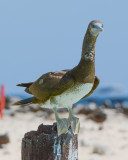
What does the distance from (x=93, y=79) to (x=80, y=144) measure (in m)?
4.40

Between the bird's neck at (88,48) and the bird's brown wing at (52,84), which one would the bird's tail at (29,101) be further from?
the bird's neck at (88,48)

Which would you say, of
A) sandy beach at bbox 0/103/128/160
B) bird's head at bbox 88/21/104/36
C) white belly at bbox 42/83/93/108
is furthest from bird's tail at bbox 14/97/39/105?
sandy beach at bbox 0/103/128/160

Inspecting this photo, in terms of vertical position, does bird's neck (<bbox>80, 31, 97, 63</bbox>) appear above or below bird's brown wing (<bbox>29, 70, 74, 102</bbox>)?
above

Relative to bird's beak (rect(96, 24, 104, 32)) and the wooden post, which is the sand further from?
bird's beak (rect(96, 24, 104, 32))

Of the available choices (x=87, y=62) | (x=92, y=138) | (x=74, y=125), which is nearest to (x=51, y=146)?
(x=74, y=125)

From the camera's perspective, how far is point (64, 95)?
365 centimetres

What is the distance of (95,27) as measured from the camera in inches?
141

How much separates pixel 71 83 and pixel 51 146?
57 cm

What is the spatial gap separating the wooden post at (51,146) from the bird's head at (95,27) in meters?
0.90

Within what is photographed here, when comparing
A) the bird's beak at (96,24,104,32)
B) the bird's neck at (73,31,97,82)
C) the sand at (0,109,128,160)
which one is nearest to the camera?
the bird's beak at (96,24,104,32)

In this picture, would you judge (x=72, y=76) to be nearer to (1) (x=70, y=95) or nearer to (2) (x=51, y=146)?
(1) (x=70, y=95)

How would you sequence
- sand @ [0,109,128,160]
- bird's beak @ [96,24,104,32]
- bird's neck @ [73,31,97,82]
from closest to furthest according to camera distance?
1. bird's beak @ [96,24,104,32]
2. bird's neck @ [73,31,97,82]
3. sand @ [0,109,128,160]

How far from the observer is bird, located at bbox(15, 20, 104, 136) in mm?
3629

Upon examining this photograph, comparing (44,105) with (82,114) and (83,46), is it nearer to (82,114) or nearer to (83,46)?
(83,46)
